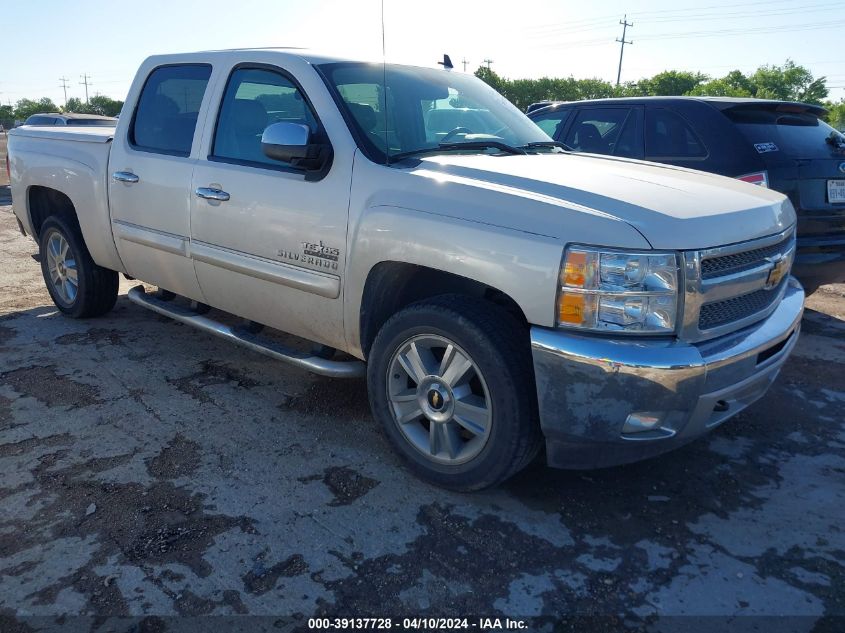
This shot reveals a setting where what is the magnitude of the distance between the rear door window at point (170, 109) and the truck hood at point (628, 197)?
5.81ft

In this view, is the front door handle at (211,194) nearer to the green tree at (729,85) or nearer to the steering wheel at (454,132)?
the steering wheel at (454,132)

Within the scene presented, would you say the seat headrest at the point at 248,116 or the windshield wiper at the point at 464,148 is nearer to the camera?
the windshield wiper at the point at 464,148

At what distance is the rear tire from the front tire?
3.09 metres

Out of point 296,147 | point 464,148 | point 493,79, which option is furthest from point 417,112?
point 493,79

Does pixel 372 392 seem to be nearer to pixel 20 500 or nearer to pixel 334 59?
pixel 20 500

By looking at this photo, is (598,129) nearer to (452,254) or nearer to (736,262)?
(736,262)

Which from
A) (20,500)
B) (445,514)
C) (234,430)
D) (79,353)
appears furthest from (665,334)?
(79,353)

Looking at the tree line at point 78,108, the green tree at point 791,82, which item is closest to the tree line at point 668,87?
the green tree at point 791,82

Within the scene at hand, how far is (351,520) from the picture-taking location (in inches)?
112

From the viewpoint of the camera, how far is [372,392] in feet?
10.7

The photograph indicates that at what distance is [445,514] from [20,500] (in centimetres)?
184

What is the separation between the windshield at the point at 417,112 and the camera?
3.44m

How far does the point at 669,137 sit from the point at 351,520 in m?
4.43

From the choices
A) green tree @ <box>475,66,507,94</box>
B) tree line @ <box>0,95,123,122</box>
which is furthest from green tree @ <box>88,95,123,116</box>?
green tree @ <box>475,66,507,94</box>
